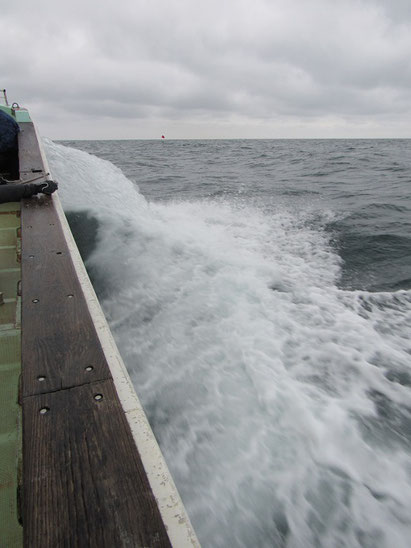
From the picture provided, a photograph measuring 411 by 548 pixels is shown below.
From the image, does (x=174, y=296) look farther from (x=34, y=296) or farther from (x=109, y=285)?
(x=34, y=296)

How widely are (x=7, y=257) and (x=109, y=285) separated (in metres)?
1.12

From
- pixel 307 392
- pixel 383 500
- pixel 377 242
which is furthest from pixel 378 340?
pixel 377 242

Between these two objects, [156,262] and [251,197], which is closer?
[156,262]

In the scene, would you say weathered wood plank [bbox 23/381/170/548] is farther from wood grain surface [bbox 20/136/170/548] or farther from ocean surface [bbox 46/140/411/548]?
ocean surface [bbox 46/140/411/548]

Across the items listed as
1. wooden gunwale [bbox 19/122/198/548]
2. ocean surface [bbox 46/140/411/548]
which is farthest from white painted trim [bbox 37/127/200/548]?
ocean surface [bbox 46/140/411/548]

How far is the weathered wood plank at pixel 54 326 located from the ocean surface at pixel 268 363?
0.98 meters

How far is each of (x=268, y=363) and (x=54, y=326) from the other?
5.84 ft

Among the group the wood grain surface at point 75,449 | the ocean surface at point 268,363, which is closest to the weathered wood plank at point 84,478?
the wood grain surface at point 75,449

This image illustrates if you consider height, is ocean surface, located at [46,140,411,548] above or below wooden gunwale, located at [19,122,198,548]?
below

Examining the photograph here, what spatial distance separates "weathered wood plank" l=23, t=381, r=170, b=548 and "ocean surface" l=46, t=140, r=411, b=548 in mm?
1010

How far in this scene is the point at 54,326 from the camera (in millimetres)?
1697

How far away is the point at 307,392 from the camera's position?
2576mm

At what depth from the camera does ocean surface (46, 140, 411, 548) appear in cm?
189

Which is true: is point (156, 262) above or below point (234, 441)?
above
